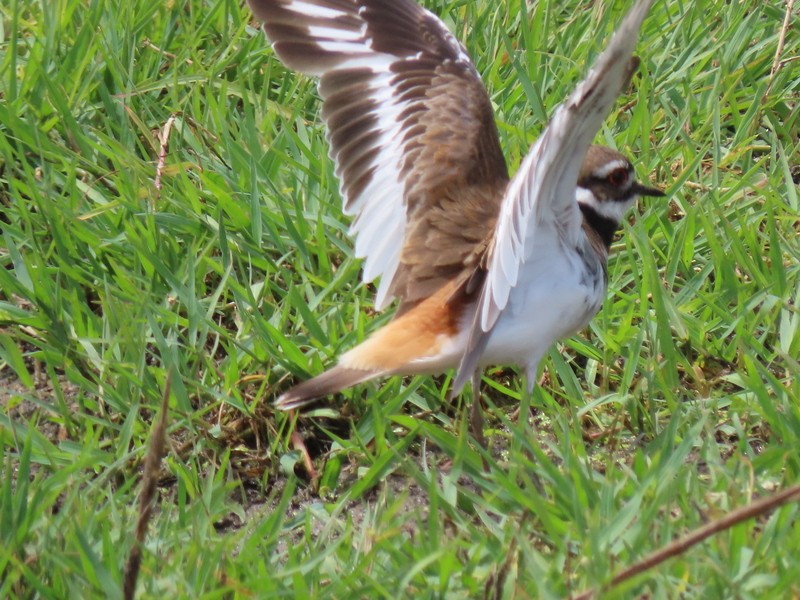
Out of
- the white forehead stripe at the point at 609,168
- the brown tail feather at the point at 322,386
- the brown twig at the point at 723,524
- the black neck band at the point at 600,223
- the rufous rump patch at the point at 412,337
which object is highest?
the brown twig at the point at 723,524

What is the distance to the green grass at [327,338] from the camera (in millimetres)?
3654

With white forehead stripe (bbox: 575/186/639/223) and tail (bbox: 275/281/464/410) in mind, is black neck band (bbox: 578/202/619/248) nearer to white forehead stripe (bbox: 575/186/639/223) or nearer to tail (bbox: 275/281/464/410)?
white forehead stripe (bbox: 575/186/639/223)

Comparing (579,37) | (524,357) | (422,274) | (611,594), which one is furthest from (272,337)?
(579,37)

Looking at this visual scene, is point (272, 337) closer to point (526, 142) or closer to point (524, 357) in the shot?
point (524, 357)

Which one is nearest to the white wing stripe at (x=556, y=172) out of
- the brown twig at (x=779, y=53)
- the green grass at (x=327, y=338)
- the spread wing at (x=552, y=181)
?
the spread wing at (x=552, y=181)

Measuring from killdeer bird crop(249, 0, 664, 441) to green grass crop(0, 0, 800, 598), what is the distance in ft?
0.87

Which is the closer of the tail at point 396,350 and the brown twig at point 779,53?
the tail at point 396,350

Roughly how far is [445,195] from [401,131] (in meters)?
0.43

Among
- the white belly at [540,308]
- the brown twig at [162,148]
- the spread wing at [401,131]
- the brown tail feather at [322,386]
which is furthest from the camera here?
the brown twig at [162,148]

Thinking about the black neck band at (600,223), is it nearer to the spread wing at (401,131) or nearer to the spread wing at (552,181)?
the spread wing at (401,131)

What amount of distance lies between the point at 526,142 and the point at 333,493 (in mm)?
2048

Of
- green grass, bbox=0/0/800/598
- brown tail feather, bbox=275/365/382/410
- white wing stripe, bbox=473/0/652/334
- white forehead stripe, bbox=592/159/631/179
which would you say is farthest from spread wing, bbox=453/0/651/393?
white forehead stripe, bbox=592/159/631/179

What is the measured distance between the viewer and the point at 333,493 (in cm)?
467

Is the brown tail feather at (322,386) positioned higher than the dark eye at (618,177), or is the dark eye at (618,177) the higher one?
the dark eye at (618,177)
